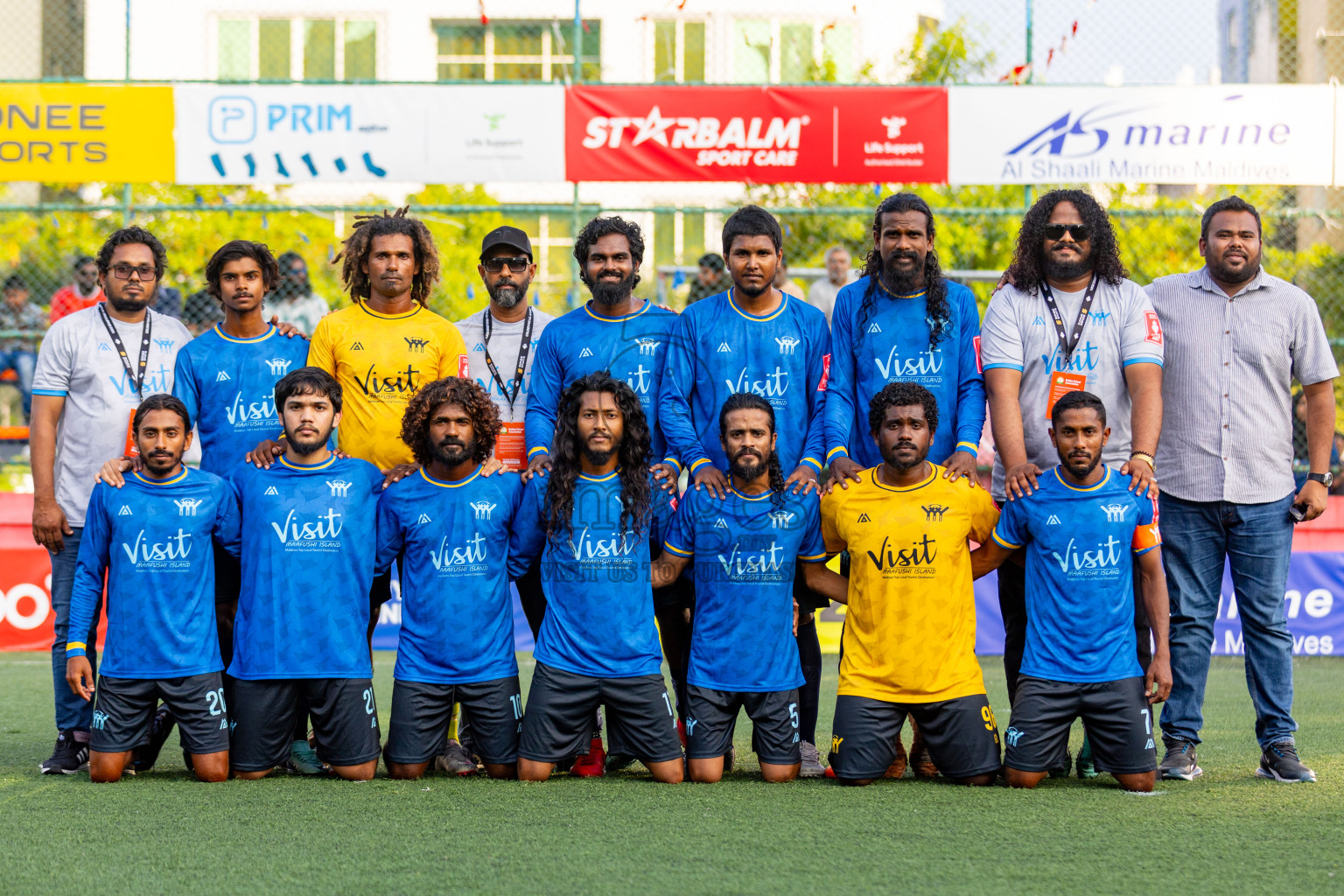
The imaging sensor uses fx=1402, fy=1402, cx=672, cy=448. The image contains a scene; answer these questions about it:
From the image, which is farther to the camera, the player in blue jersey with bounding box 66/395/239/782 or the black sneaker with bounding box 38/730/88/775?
the black sneaker with bounding box 38/730/88/775

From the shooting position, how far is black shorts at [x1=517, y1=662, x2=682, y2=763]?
5.39 metres

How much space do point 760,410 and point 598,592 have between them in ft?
3.08

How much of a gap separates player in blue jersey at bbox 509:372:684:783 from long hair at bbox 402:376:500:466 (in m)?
0.30

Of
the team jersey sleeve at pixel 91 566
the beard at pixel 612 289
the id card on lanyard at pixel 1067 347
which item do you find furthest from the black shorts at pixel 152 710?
the id card on lanyard at pixel 1067 347

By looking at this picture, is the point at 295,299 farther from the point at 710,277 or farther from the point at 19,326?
the point at 710,277

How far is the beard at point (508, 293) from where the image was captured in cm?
619

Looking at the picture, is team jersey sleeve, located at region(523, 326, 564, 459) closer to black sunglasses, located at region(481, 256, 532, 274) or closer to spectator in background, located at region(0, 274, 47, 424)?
black sunglasses, located at region(481, 256, 532, 274)

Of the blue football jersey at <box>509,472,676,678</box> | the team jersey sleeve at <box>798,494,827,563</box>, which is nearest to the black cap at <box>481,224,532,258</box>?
the blue football jersey at <box>509,472,676,678</box>

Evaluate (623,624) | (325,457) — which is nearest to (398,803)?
(623,624)

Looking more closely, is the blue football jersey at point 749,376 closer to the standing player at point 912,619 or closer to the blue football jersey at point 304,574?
the standing player at point 912,619

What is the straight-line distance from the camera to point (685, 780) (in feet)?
17.8

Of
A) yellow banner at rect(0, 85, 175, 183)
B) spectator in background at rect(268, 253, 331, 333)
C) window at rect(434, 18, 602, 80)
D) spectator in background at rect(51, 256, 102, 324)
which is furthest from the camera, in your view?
window at rect(434, 18, 602, 80)

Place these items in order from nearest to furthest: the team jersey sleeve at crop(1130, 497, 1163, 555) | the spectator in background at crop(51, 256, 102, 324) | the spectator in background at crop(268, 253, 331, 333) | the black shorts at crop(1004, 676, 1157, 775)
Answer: the black shorts at crop(1004, 676, 1157, 775) < the team jersey sleeve at crop(1130, 497, 1163, 555) < the spectator in background at crop(268, 253, 331, 333) < the spectator in background at crop(51, 256, 102, 324)

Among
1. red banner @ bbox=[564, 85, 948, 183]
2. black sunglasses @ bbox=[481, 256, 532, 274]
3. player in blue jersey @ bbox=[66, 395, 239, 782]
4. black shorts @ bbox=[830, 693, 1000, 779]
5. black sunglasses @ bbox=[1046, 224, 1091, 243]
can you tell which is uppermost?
red banner @ bbox=[564, 85, 948, 183]
